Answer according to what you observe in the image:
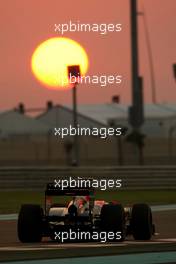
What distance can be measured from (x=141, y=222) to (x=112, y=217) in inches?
32.3

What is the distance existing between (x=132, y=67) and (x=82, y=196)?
1312 centimetres

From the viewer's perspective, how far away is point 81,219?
43.5 feet

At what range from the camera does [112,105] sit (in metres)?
73.6

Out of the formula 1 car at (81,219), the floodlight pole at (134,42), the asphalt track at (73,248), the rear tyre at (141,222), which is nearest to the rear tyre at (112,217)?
the formula 1 car at (81,219)

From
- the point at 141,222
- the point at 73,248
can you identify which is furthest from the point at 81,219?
the point at 141,222

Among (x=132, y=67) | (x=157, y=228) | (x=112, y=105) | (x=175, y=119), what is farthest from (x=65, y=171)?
(x=112, y=105)

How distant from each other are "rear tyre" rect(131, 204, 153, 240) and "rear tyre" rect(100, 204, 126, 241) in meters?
0.46

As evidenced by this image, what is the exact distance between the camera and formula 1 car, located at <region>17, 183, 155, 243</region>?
516 inches

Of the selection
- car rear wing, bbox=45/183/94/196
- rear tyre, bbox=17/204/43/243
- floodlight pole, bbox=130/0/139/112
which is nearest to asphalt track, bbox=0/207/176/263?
rear tyre, bbox=17/204/43/243

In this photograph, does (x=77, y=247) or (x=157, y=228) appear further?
(x=157, y=228)

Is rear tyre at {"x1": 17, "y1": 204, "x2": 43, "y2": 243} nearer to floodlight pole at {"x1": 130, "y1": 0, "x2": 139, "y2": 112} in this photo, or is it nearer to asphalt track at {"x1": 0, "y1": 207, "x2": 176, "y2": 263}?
Result: asphalt track at {"x1": 0, "y1": 207, "x2": 176, "y2": 263}

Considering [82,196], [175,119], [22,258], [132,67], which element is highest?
[175,119]

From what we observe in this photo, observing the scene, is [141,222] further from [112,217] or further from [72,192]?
[72,192]

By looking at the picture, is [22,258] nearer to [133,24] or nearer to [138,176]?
[133,24]
